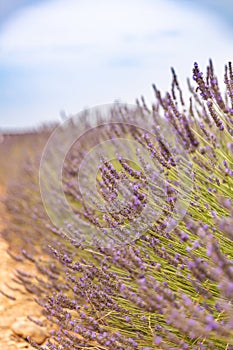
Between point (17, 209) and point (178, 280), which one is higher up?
point (17, 209)

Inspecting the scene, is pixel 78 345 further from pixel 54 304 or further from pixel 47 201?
pixel 47 201

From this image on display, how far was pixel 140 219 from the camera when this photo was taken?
5.96 feet

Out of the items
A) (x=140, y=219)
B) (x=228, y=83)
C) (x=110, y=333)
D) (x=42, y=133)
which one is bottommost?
(x=110, y=333)

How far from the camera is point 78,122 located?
5445 mm

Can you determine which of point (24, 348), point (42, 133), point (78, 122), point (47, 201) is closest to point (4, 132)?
point (42, 133)

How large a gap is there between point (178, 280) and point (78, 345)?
417 mm

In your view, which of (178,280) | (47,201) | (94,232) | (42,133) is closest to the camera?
(178,280)

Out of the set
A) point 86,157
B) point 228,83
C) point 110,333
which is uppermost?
point 86,157

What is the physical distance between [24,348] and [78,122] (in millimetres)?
3319

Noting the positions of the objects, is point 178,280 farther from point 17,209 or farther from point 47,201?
point 17,209

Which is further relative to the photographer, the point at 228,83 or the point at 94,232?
the point at 94,232

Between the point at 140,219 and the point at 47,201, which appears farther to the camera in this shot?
the point at 47,201

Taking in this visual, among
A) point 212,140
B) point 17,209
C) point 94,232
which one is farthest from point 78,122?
point 212,140

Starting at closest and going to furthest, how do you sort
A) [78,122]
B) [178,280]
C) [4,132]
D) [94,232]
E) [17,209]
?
1. [178,280]
2. [94,232]
3. [17,209]
4. [78,122]
5. [4,132]
